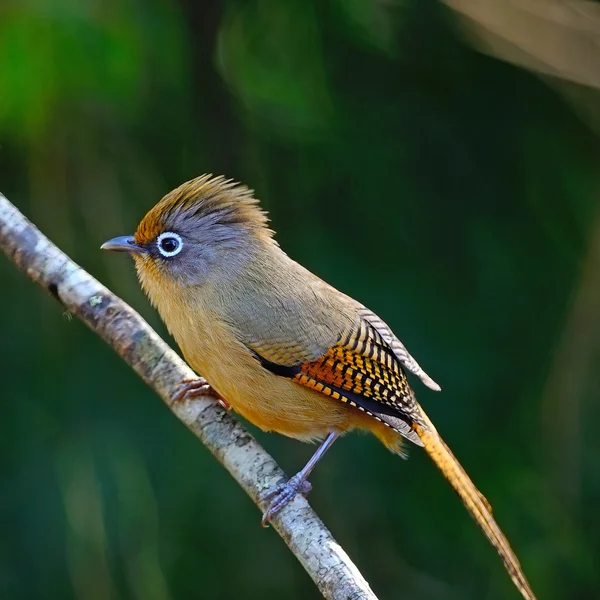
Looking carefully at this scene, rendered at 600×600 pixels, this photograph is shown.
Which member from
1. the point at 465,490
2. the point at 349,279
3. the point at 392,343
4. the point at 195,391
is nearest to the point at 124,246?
the point at 195,391

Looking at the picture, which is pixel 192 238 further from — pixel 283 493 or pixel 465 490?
pixel 465 490

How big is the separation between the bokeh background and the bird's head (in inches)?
46.3

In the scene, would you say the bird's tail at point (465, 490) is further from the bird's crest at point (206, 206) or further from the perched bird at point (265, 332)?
the bird's crest at point (206, 206)

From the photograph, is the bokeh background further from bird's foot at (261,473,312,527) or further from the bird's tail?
bird's foot at (261,473,312,527)

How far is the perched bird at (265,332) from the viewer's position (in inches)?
140

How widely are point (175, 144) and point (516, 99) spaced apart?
5.96 feet

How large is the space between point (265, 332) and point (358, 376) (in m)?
0.40

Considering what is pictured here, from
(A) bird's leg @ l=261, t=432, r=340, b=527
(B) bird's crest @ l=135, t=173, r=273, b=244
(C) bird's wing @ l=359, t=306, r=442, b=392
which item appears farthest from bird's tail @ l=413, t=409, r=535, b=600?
(B) bird's crest @ l=135, t=173, r=273, b=244

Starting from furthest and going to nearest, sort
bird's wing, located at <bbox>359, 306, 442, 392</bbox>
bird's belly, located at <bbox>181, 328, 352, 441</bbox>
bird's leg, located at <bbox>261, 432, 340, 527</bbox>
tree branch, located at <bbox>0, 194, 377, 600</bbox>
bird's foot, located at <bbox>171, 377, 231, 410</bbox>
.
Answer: bird's wing, located at <bbox>359, 306, 442, 392</bbox> < bird's foot, located at <bbox>171, 377, 231, 410</bbox> < bird's belly, located at <bbox>181, 328, 352, 441</bbox> < tree branch, located at <bbox>0, 194, 377, 600</bbox> < bird's leg, located at <bbox>261, 432, 340, 527</bbox>

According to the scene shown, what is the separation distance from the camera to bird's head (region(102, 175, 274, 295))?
3701 mm

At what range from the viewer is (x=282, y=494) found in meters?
3.26

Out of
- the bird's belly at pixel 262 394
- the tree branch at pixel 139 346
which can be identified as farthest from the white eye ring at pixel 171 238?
the bird's belly at pixel 262 394

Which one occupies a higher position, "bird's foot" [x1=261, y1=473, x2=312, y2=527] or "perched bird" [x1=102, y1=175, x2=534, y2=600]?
"perched bird" [x1=102, y1=175, x2=534, y2=600]

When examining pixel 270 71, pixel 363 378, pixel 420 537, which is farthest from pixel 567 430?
pixel 270 71
